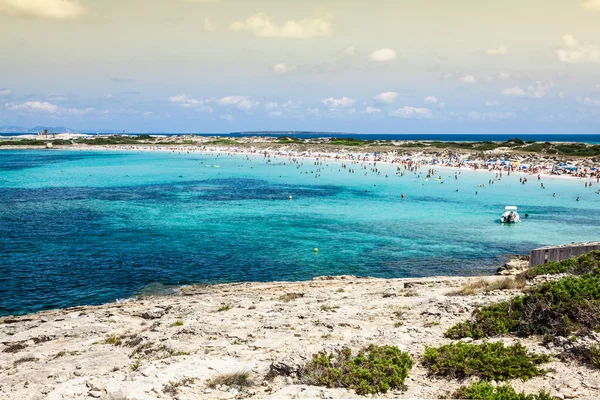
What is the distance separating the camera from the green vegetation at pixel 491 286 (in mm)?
15673

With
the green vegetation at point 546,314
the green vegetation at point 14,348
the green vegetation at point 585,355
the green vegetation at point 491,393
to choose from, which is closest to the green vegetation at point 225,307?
the green vegetation at point 14,348

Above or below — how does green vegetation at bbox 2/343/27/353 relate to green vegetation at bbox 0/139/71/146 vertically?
below

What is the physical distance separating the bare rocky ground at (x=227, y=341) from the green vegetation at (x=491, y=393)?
409 millimetres

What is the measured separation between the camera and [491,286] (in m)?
16.1

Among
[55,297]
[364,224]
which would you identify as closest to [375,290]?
[55,297]

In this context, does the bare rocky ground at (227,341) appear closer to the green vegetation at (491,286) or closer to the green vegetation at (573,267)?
the green vegetation at (491,286)

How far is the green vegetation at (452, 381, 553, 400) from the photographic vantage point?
8.03m

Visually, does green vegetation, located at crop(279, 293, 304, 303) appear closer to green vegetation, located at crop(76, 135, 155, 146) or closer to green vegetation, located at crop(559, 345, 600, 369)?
green vegetation, located at crop(559, 345, 600, 369)

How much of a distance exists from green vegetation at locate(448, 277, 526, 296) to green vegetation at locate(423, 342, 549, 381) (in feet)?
18.4

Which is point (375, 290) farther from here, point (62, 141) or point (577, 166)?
point (62, 141)

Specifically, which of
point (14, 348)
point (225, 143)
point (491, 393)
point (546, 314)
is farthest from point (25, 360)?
point (225, 143)

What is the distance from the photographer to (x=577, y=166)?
75562 mm

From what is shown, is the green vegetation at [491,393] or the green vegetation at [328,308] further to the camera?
the green vegetation at [328,308]

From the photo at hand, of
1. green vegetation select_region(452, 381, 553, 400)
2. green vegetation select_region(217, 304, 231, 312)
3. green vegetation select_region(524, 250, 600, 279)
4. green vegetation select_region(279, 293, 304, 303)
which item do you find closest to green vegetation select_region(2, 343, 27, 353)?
green vegetation select_region(217, 304, 231, 312)
